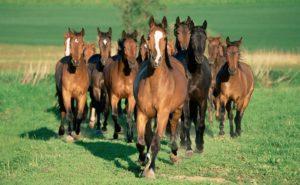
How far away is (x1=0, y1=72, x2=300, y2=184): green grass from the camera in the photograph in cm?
1270

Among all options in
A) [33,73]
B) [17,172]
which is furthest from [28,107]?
[17,172]

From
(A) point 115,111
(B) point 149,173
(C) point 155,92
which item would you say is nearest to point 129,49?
(A) point 115,111

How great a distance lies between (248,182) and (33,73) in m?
21.1

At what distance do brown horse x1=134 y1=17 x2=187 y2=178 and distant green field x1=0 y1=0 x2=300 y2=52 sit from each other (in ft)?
153

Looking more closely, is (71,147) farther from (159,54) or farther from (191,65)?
(159,54)

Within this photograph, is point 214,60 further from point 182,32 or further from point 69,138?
point 69,138

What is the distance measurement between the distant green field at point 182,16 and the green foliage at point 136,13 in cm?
1294

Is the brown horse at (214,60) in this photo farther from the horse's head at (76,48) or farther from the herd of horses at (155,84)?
the horse's head at (76,48)

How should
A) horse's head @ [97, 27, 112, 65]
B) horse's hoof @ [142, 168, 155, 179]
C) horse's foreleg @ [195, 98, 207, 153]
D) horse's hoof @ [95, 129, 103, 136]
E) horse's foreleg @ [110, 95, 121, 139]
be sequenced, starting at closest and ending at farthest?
horse's hoof @ [142, 168, 155, 179]
horse's foreleg @ [195, 98, 207, 153]
horse's foreleg @ [110, 95, 121, 139]
horse's hoof @ [95, 129, 103, 136]
horse's head @ [97, 27, 112, 65]

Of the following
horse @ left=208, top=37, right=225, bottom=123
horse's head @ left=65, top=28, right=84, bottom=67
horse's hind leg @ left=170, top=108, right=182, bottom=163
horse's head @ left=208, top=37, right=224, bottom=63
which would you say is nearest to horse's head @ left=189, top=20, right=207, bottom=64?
horse's hind leg @ left=170, top=108, right=182, bottom=163

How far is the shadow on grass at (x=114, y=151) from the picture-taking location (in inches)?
536

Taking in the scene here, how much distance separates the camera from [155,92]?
12773 millimetres

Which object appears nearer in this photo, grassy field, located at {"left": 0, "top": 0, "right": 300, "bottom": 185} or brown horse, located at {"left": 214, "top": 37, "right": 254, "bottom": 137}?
grassy field, located at {"left": 0, "top": 0, "right": 300, "bottom": 185}

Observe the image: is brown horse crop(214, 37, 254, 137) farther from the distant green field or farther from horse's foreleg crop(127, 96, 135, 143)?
the distant green field
